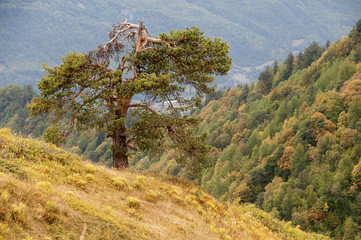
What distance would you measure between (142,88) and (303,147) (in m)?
109

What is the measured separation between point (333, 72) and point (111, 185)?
5565 inches

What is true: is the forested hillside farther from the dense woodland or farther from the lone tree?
the lone tree

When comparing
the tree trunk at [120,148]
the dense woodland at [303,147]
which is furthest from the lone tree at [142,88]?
the dense woodland at [303,147]

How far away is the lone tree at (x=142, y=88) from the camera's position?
2028 centimetres

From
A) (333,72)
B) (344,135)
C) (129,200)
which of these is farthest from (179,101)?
(333,72)

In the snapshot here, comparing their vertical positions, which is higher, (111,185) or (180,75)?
(180,75)

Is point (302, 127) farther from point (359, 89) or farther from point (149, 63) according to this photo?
point (149, 63)

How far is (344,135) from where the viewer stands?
373ft

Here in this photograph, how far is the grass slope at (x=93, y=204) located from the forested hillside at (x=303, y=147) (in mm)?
58660

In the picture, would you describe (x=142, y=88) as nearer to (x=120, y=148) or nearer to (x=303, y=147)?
(x=120, y=148)

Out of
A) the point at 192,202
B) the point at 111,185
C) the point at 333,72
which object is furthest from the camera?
the point at 333,72

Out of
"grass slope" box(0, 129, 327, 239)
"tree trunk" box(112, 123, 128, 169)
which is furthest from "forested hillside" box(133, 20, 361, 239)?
"grass slope" box(0, 129, 327, 239)

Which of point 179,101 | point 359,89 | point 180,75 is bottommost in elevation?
point 179,101

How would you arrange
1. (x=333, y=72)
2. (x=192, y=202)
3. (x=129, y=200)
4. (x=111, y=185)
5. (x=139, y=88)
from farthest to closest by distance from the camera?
(x=333, y=72)
(x=139, y=88)
(x=192, y=202)
(x=111, y=185)
(x=129, y=200)
